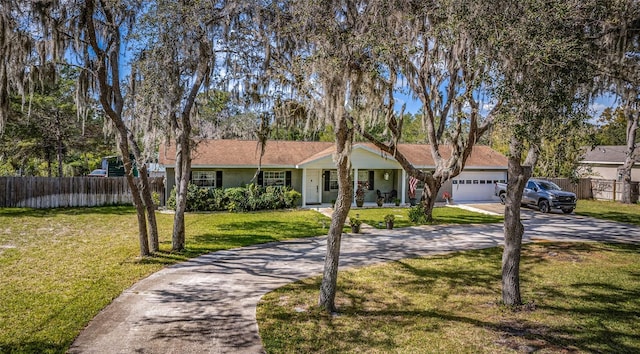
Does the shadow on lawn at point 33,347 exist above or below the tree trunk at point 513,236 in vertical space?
below

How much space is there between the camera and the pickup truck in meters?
19.6

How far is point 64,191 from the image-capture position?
19422mm

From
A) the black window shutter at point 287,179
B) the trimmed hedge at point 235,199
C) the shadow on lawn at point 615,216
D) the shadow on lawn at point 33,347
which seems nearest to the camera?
the shadow on lawn at point 33,347

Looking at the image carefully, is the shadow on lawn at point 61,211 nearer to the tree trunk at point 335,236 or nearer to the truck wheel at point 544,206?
the tree trunk at point 335,236

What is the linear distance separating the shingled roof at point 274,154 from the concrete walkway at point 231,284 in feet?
26.2

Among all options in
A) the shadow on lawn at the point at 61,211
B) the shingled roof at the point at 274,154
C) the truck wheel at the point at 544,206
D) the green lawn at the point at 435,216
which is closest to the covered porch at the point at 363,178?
the shingled roof at the point at 274,154

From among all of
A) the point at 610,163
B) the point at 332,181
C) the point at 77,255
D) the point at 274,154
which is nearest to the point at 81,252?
the point at 77,255

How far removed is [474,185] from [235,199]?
15.5 m

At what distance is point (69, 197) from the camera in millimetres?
19594

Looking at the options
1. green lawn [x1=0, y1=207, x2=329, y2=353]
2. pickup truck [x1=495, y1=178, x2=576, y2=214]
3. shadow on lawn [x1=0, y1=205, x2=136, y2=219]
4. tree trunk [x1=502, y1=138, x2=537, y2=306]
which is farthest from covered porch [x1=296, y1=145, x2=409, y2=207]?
tree trunk [x1=502, y1=138, x2=537, y2=306]

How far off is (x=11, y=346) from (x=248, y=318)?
328cm

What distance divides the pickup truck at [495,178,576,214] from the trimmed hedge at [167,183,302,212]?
40.5 ft

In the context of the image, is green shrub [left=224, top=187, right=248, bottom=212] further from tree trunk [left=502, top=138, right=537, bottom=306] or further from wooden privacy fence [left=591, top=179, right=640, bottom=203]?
wooden privacy fence [left=591, top=179, right=640, bottom=203]

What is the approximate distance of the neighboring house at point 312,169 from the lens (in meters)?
20.5
